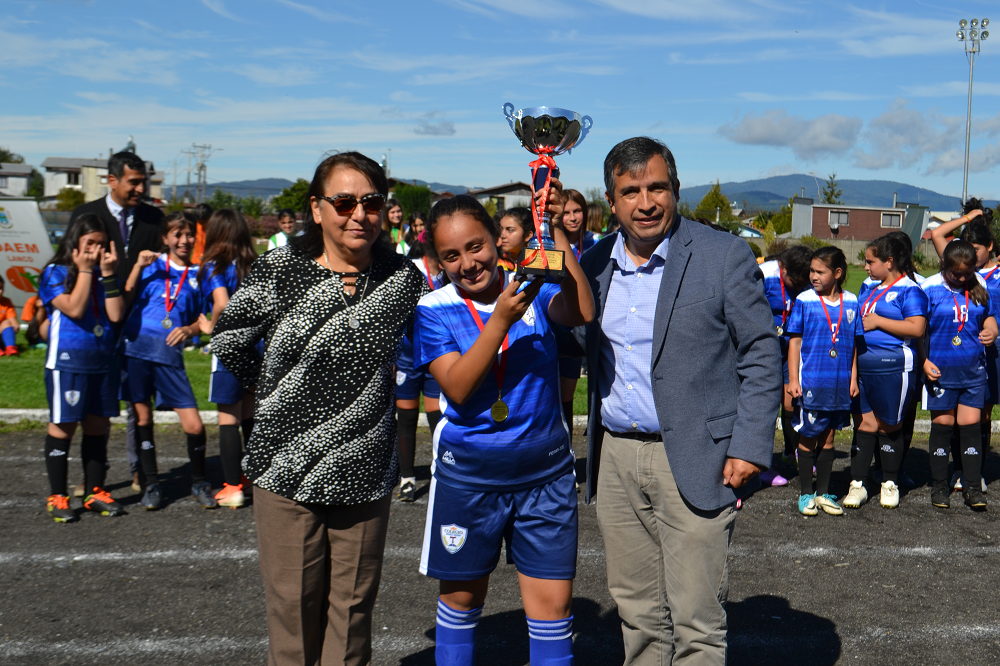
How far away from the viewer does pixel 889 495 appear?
6273 mm

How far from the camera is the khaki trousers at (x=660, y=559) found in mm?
2930

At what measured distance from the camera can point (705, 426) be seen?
2912 millimetres

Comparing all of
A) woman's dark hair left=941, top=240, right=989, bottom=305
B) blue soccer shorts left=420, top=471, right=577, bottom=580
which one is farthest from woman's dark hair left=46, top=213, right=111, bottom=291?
woman's dark hair left=941, top=240, right=989, bottom=305

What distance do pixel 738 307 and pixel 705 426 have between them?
44 centimetres

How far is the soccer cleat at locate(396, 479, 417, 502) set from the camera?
6145 millimetres

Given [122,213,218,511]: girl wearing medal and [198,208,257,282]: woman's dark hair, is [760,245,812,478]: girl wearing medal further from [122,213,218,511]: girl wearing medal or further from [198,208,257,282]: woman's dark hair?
[122,213,218,511]: girl wearing medal

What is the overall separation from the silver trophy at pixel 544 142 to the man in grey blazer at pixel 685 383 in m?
0.22

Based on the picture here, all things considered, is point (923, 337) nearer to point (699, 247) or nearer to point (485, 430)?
point (699, 247)

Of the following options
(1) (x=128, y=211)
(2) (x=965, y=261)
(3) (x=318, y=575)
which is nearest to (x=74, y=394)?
(1) (x=128, y=211)

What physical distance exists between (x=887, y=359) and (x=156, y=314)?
5.46 meters

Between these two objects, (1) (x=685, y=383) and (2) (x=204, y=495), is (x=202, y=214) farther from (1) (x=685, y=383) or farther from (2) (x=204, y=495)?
(1) (x=685, y=383)

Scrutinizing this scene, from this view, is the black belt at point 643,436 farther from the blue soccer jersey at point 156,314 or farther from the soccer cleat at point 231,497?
the blue soccer jersey at point 156,314

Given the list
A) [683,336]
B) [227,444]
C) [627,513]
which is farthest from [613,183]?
[227,444]

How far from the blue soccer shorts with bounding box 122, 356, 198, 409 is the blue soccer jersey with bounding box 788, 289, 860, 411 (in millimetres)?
4555
